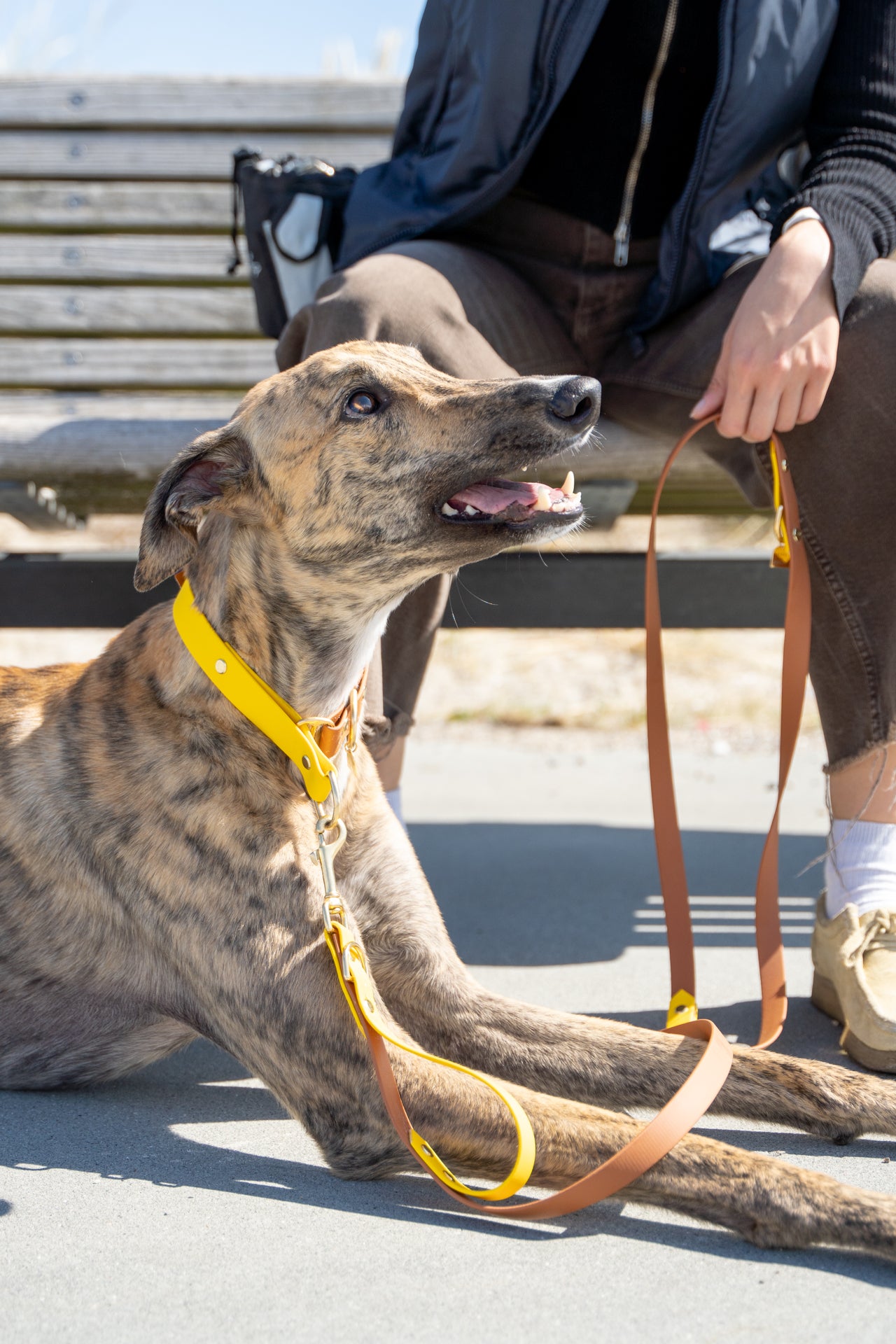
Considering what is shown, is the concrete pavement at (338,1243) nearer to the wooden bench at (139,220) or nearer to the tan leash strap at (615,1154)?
the tan leash strap at (615,1154)

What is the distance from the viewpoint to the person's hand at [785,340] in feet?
6.99

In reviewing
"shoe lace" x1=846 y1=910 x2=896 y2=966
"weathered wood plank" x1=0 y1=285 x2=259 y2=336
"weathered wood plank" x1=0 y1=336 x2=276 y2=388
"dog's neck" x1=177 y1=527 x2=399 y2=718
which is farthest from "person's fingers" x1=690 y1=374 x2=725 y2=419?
"weathered wood plank" x1=0 y1=285 x2=259 y2=336

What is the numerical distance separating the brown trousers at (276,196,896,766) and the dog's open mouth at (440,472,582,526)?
490 millimetres

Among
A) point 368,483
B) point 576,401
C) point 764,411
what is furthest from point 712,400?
point 368,483

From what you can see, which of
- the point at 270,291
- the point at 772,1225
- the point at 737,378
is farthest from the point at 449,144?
the point at 772,1225

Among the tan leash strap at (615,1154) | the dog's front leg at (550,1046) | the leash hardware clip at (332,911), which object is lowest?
the dog's front leg at (550,1046)

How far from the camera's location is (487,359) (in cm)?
242

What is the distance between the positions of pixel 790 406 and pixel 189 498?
3.55 ft

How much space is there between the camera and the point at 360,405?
1.96 m

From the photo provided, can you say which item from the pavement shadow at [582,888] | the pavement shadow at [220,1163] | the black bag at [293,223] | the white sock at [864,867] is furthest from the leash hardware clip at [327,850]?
the black bag at [293,223]

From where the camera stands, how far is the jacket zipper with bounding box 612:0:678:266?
2.45 meters

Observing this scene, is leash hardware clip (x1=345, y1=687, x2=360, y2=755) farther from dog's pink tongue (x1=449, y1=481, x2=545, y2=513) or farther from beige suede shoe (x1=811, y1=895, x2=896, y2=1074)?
beige suede shoe (x1=811, y1=895, x2=896, y2=1074)

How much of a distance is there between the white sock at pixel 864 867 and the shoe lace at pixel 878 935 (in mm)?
25

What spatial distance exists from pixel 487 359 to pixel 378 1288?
1.71 metres
